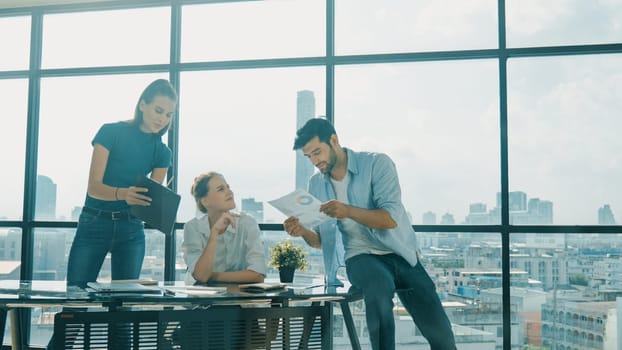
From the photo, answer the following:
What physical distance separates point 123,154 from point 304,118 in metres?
1.23

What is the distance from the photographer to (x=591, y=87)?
3.68 m

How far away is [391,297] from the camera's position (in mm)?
2670

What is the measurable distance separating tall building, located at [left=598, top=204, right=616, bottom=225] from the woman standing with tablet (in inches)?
91.1

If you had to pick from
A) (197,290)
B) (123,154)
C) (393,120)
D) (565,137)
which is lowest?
(197,290)

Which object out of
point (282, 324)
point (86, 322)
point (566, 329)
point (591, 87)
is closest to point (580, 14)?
point (591, 87)

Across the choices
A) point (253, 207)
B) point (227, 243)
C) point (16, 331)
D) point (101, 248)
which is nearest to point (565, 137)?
point (253, 207)

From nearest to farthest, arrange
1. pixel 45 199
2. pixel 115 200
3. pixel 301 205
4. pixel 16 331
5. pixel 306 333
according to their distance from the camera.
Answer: pixel 306 333 → pixel 301 205 → pixel 16 331 → pixel 115 200 → pixel 45 199

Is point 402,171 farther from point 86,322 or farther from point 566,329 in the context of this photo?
point 86,322

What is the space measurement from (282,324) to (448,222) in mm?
1843

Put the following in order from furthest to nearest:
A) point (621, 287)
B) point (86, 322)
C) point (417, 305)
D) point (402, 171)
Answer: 1. point (402, 171)
2. point (621, 287)
3. point (417, 305)
4. point (86, 322)

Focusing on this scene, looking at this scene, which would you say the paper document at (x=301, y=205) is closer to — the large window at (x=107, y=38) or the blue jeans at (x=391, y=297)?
the blue jeans at (x=391, y=297)

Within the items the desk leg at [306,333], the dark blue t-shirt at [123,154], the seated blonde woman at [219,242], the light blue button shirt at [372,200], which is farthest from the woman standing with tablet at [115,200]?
the desk leg at [306,333]

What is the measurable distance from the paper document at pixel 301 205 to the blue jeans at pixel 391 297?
30 cm

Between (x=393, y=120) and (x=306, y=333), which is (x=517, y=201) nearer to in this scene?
(x=393, y=120)
